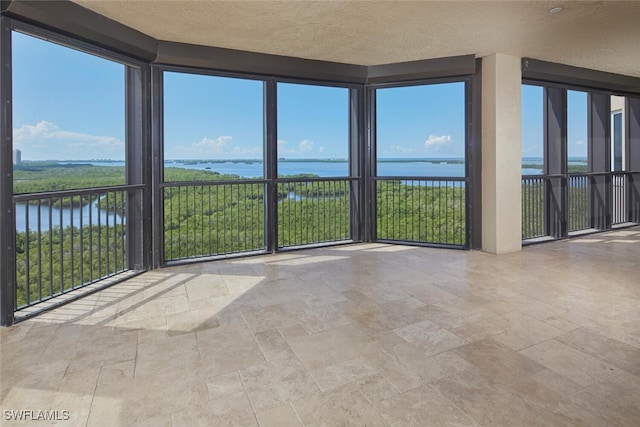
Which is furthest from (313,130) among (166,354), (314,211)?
(166,354)

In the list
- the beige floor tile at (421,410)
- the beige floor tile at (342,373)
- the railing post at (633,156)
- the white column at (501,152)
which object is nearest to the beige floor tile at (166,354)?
the beige floor tile at (342,373)

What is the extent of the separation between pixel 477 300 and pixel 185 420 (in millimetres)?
2325

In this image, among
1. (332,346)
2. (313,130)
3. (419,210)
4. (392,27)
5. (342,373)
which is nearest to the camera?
(342,373)

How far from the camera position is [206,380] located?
190cm

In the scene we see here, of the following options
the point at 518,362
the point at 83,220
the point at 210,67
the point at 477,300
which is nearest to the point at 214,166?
the point at 210,67

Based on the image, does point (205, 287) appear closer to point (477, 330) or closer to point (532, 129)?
point (477, 330)

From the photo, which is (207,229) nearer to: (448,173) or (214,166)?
(214,166)

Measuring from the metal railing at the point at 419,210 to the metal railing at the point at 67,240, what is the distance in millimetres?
3295

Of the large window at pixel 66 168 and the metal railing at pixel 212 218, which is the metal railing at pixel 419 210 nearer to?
the metal railing at pixel 212 218

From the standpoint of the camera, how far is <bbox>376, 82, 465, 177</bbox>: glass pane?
200 inches

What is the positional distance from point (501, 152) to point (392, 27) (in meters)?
2.12

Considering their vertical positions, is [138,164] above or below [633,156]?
below

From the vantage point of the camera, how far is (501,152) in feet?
15.2

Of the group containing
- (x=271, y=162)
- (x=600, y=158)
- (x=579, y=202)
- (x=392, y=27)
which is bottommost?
(x=579, y=202)
